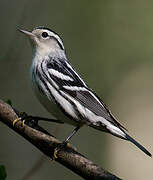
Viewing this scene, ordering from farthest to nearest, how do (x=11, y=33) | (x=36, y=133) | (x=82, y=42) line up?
(x=82, y=42), (x=11, y=33), (x=36, y=133)

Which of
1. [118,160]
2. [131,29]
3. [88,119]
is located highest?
[131,29]

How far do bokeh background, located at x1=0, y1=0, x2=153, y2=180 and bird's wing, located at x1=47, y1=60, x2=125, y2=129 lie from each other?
64.0 inches

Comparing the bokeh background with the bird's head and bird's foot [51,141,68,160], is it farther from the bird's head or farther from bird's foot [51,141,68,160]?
bird's foot [51,141,68,160]

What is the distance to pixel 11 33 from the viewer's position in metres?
8.62

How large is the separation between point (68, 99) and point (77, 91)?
16 cm

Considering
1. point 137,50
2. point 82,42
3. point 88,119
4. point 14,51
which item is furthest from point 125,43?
point 88,119

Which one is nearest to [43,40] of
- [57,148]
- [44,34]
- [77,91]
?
[44,34]

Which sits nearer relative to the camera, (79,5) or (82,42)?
(82,42)

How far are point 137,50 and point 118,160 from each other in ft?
8.68

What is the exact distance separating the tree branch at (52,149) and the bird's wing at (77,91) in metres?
0.67

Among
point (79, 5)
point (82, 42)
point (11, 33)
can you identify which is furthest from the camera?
point (79, 5)

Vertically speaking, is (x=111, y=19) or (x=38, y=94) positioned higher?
(x=111, y=19)

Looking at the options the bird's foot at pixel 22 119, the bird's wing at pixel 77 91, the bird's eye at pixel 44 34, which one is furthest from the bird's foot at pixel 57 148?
the bird's eye at pixel 44 34

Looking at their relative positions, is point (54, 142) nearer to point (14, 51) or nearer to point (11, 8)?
point (14, 51)
